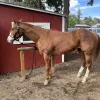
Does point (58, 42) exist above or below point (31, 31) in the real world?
below

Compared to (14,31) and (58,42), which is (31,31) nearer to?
(14,31)

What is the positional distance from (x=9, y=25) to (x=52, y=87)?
2670mm

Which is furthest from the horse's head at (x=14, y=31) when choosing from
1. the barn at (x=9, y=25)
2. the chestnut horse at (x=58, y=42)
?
the barn at (x=9, y=25)

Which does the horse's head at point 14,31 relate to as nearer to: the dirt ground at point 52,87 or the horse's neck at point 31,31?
the horse's neck at point 31,31

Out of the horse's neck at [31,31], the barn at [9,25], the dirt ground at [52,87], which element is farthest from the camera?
the barn at [9,25]

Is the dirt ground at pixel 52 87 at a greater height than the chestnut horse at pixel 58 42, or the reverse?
the chestnut horse at pixel 58 42

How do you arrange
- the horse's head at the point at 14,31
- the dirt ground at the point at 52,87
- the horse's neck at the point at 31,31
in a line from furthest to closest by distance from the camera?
the horse's neck at the point at 31,31 < the horse's head at the point at 14,31 < the dirt ground at the point at 52,87

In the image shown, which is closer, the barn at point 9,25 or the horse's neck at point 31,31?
the horse's neck at point 31,31

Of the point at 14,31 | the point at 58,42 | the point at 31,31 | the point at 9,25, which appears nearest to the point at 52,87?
the point at 58,42

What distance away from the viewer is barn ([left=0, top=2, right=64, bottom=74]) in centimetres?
642

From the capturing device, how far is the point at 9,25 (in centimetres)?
654

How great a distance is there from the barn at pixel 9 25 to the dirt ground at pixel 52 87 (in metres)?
0.41

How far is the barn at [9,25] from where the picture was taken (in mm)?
6418

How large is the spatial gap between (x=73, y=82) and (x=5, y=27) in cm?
283
